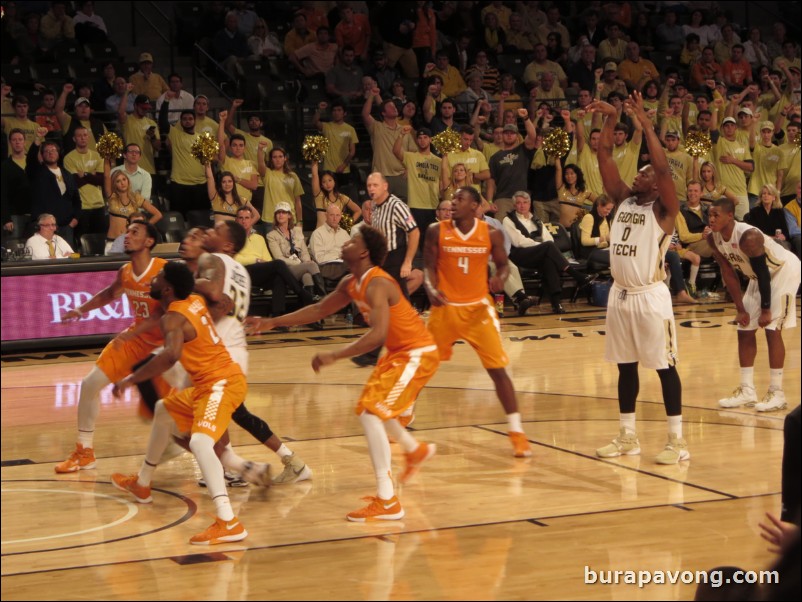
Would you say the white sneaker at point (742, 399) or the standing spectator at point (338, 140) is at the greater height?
the standing spectator at point (338, 140)

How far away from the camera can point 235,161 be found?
16422 millimetres

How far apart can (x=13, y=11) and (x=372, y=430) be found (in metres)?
13.6

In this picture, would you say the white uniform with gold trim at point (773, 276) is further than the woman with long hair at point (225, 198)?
No

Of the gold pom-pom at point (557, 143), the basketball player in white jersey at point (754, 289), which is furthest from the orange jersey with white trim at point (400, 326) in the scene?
the gold pom-pom at point (557, 143)

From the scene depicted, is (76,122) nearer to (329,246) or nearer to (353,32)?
(329,246)

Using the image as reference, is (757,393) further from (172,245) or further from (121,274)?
(172,245)

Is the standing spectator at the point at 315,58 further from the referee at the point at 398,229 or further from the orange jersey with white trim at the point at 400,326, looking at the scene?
the orange jersey with white trim at the point at 400,326

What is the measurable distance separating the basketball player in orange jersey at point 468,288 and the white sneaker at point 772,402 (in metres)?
2.41

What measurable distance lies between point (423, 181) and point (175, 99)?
3.64 meters

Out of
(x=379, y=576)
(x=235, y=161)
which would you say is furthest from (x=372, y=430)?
(x=235, y=161)

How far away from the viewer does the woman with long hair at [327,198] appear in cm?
1623

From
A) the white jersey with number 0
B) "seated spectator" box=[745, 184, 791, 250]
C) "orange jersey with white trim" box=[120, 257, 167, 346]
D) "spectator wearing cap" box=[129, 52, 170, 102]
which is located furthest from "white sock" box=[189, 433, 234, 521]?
"spectator wearing cap" box=[129, 52, 170, 102]

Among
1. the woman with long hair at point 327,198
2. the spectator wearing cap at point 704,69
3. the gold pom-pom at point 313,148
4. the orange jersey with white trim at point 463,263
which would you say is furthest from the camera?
the spectator wearing cap at point 704,69

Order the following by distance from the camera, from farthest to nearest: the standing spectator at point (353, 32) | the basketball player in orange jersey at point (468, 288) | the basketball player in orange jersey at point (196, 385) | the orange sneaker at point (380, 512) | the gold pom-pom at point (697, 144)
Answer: the standing spectator at point (353, 32), the gold pom-pom at point (697, 144), the basketball player in orange jersey at point (468, 288), the orange sneaker at point (380, 512), the basketball player in orange jersey at point (196, 385)
